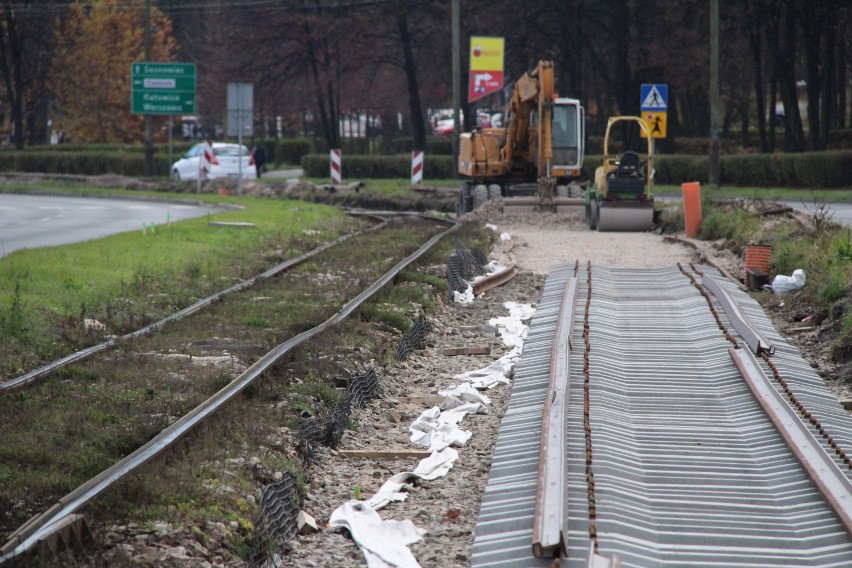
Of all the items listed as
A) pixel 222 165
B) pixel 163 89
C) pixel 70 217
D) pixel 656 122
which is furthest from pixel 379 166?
pixel 656 122

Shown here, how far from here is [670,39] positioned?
48812mm

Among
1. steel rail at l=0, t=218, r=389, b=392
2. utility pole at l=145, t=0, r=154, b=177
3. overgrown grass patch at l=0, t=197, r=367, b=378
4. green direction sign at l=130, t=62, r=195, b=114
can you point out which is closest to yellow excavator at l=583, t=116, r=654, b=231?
overgrown grass patch at l=0, t=197, r=367, b=378

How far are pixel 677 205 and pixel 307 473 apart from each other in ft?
73.0

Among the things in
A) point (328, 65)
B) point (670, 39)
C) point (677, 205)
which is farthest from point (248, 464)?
point (328, 65)

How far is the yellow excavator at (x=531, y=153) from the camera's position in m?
28.0

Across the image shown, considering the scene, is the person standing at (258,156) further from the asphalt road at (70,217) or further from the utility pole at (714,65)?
the utility pole at (714,65)

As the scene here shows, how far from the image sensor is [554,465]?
673 cm

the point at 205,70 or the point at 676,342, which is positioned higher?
the point at 205,70

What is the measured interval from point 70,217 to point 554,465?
2444 cm

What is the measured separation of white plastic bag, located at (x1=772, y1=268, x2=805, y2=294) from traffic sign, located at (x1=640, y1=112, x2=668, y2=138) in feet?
40.5

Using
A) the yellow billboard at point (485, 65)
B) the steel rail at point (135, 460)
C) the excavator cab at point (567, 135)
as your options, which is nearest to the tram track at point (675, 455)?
the steel rail at point (135, 460)

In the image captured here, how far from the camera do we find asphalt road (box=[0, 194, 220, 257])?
2256 cm

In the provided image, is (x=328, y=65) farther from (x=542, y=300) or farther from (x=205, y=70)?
(x=542, y=300)

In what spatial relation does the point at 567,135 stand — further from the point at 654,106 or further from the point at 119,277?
the point at 119,277
